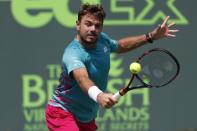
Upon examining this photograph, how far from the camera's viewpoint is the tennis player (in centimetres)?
634

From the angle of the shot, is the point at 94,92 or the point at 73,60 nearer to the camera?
the point at 94,92

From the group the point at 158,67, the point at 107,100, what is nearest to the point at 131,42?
the point at 158,67

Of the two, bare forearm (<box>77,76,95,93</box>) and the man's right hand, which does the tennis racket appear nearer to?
bare forearm (<box>77,76,95,93</box>)

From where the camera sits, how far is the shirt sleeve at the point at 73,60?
618cm

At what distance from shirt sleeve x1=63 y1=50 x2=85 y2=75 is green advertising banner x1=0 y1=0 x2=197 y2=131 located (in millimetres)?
3481

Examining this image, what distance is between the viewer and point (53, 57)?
9867 millimetres

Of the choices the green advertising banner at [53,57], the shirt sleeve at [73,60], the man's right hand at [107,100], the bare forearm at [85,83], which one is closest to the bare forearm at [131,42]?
the shirt sleeve at [73,60]

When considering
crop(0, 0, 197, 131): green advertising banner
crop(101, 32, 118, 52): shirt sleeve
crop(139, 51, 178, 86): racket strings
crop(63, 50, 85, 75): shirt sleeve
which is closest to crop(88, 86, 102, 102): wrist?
crop(63, 50, 85, 75): shirt sleeve

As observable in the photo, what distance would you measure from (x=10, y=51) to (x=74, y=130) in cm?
336

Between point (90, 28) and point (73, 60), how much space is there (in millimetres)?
322

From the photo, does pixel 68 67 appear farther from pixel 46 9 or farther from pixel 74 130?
pixel 46 9

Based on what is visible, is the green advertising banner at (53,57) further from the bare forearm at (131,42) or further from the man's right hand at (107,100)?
the man's right hand at (107,100)

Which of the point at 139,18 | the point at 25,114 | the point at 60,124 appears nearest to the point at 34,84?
the point at 25,114

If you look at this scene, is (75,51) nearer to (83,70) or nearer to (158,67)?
(83,70)
